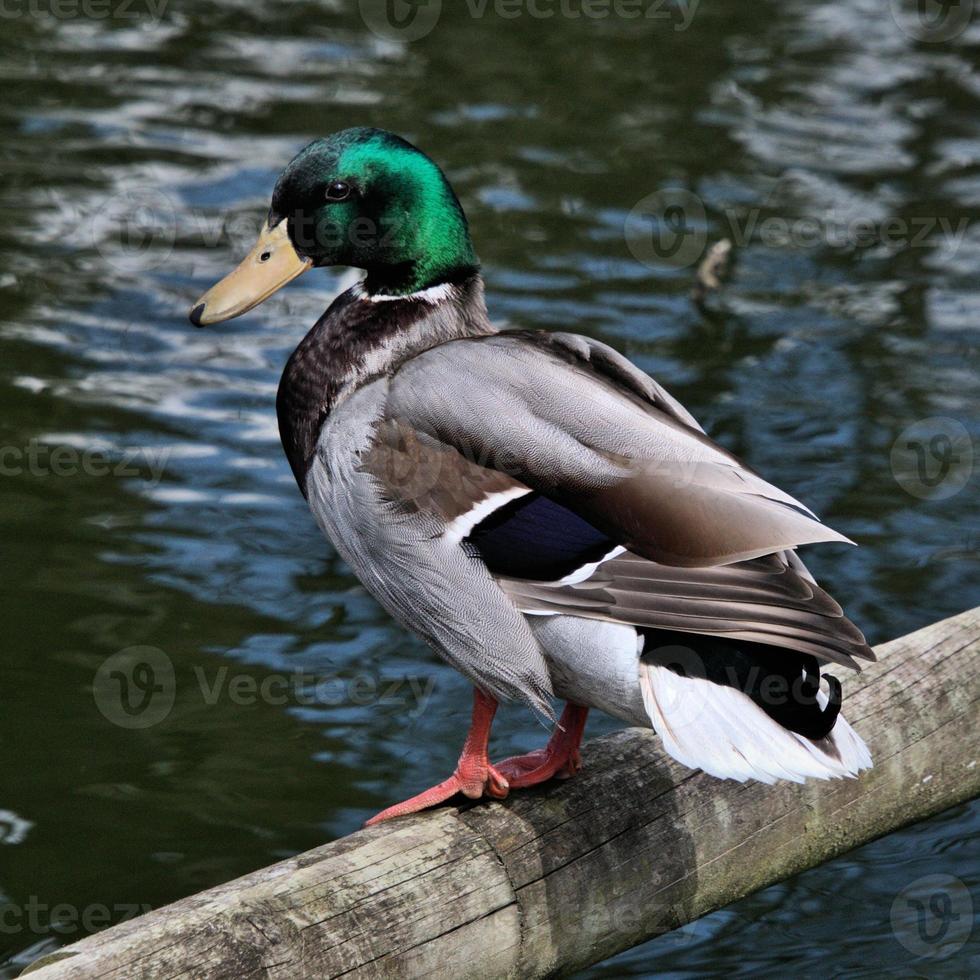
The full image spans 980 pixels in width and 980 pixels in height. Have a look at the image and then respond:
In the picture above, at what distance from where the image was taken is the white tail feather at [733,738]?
2.61 m

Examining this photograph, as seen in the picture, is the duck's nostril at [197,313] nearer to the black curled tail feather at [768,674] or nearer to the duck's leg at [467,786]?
the duck's leg at [467,786]

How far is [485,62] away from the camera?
9039 millimetres

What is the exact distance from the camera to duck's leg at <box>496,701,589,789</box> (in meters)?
2.98

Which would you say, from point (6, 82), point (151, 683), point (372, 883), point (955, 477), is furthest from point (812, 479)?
point (6, 82)

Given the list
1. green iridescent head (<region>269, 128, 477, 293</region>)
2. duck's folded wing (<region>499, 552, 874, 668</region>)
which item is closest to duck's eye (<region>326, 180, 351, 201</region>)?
green iridescent head (<region>269, 128, 477, 293</region>)

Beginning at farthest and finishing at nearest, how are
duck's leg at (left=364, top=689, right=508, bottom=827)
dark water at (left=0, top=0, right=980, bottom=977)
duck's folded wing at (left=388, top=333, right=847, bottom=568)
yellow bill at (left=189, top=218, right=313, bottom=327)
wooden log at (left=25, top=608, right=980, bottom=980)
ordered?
dark water at (left=0, top=0, right=980, bottom=977), yellow bill at (left=189, top=218, right=313, bottom=327), duck's leg at (left=364, top=689, right=508, bottom=827), duck's folded wing at (left=388, top=333, right=847, bottom=568), wooden log at (left=25, top=608, right=980, bottom=980)

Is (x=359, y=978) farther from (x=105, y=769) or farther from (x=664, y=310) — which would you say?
(x=664, y=310)

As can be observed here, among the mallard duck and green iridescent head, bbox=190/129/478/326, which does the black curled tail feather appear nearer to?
the mallard duck

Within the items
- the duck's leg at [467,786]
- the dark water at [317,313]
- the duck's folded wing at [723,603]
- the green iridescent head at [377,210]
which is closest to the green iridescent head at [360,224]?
the green iridescent head at [377,210]

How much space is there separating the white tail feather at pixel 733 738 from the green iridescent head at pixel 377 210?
41.1 inches

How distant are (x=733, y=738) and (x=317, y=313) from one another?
15.2 feet

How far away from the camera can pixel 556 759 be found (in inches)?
120

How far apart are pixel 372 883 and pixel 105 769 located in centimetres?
199

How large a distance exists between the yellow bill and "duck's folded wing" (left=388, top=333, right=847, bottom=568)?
414mm
